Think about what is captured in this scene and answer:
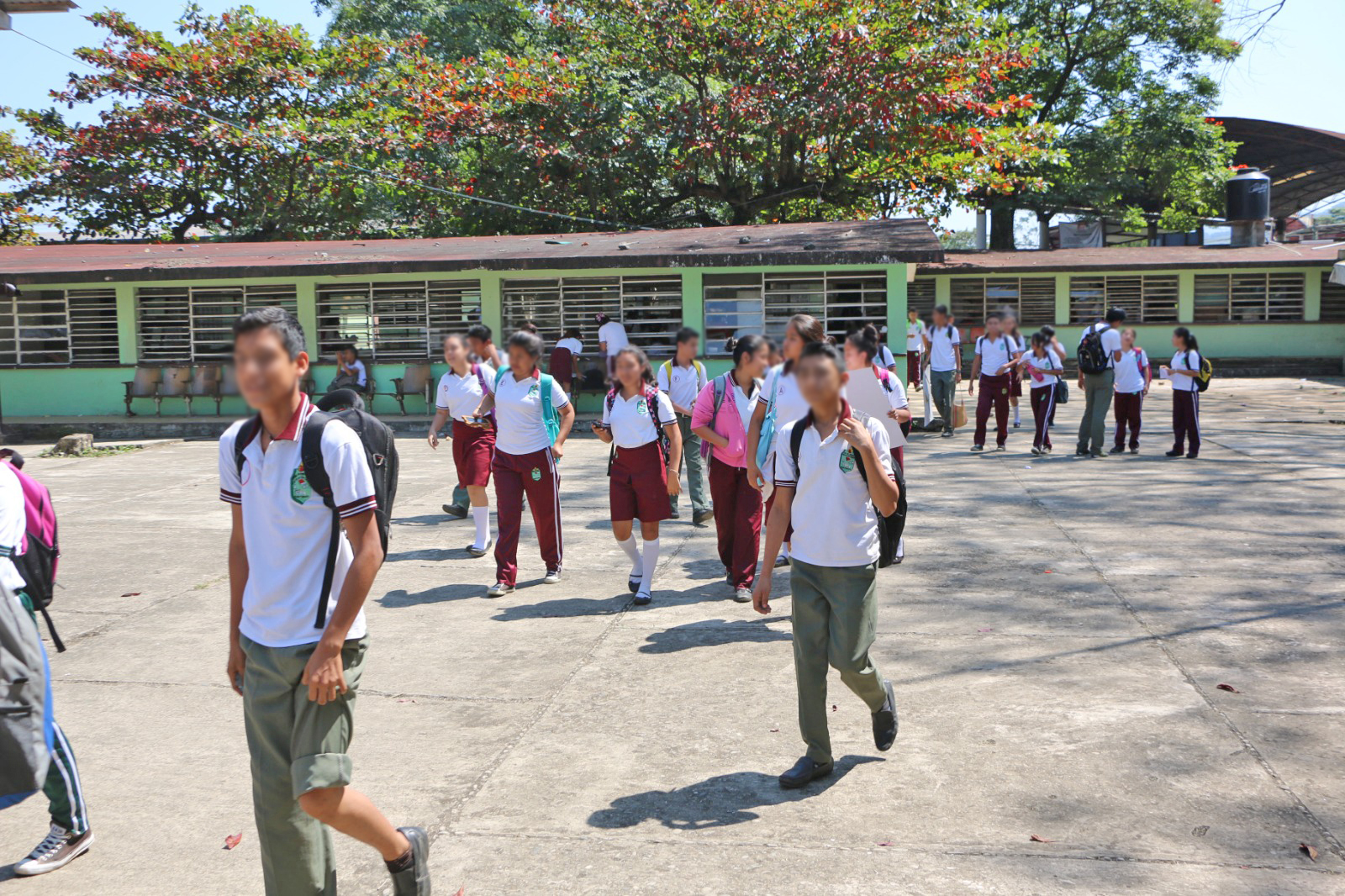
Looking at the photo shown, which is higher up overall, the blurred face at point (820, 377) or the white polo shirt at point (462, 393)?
the blurred face at point (820, 377)

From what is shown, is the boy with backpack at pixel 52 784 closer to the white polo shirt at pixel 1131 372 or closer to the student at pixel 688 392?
the student at pixel 688 392

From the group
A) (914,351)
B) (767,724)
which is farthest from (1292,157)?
(767,724)

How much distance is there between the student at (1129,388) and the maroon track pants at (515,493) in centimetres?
844

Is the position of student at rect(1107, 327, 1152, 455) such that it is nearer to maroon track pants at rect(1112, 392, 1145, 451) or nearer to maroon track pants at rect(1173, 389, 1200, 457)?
maroon track pants at rect(1112, 392, 1145, 451)

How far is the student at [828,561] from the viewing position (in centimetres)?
406

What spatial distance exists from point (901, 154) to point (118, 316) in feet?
54.3

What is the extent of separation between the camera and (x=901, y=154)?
2442cm

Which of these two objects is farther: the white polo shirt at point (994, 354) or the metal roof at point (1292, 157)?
the metal roof at point (1292, 157)

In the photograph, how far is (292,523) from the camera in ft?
9.52

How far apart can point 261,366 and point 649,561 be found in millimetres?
4478

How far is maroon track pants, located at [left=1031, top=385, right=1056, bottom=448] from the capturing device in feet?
43.5

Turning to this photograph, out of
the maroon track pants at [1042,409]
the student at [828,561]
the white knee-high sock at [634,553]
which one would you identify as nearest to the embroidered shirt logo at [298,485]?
the student at [828,561]

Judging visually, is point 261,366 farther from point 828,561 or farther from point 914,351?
point 914,351

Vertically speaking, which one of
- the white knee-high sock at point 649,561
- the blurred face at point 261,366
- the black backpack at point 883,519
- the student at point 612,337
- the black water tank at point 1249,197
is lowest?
the white knee-high sock at point 649,561
